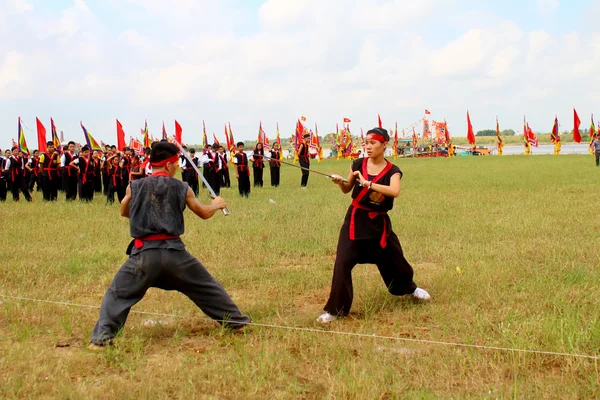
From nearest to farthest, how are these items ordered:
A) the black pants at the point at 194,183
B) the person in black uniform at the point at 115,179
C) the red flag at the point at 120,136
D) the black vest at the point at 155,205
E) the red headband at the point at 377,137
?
the black vest at the point at 155,205 → the red headband at the point at 377,137 → the person in black uniform at the point at 115,179 → the black pants at the point at 194,183 → the red flag at the point at 120,136

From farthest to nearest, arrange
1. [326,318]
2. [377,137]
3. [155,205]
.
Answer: [377,137]
[326,318]
[155,205]

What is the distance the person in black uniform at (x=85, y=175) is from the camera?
661 inches

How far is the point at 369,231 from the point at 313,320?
3.10 feet

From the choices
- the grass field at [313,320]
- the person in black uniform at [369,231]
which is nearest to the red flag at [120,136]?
the grass field at [313,320]

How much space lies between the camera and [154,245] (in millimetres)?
4719

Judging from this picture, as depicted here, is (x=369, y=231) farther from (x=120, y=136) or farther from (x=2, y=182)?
(x=120, y=136)

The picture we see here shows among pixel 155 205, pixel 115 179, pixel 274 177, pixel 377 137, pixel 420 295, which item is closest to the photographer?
pixel 155 205

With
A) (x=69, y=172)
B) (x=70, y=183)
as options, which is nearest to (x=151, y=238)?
(x=69, y=172)

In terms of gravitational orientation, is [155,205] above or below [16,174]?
below

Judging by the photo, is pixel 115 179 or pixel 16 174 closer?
pixel 115 179

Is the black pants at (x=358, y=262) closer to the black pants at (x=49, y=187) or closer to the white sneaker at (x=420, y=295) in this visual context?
the white sneaker at (x=420, y=295)

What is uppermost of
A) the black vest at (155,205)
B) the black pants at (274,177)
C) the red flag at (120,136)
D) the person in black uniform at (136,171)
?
the red flag at (120,136)

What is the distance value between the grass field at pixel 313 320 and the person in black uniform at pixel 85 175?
6466 millimetres

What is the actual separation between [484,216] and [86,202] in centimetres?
1082
